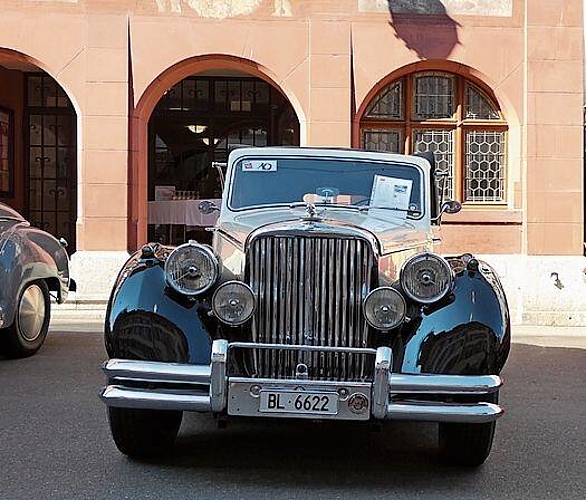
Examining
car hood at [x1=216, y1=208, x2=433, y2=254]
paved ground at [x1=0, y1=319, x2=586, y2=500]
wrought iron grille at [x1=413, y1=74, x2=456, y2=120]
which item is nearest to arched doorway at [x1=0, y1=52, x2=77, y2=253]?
wrought iron grille at [x1=413, y1=74, x2=456, y2=120]

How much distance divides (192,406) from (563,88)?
10086mm

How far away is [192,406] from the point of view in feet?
13.3

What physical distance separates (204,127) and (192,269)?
40.5 feet

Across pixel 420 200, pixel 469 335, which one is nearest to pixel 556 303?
pixel 420 200

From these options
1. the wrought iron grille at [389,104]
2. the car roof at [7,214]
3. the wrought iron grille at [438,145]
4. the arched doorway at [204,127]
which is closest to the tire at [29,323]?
the car roof at [7,214]

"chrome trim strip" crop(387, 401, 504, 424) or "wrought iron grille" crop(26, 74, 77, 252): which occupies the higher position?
"wrought iron grille" crop(26, 74, 77, 252)

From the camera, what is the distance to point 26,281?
8.27 m

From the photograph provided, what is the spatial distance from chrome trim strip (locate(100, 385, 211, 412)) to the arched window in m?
9.32

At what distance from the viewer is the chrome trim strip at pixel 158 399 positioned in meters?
4.07

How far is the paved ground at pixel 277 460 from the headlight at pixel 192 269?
2.66 ft

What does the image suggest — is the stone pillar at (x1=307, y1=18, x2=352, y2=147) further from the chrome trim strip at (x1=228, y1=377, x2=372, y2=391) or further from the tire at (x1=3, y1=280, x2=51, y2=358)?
the chrome trim strip at (x1=228, y1=377, x2=372, y2=391)

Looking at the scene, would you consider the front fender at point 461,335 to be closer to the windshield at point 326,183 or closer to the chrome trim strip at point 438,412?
the chrome trim strip at point 438,412

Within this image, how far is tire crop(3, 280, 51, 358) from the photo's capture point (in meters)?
8.30

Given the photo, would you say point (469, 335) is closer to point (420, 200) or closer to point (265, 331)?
point (265, 331)
